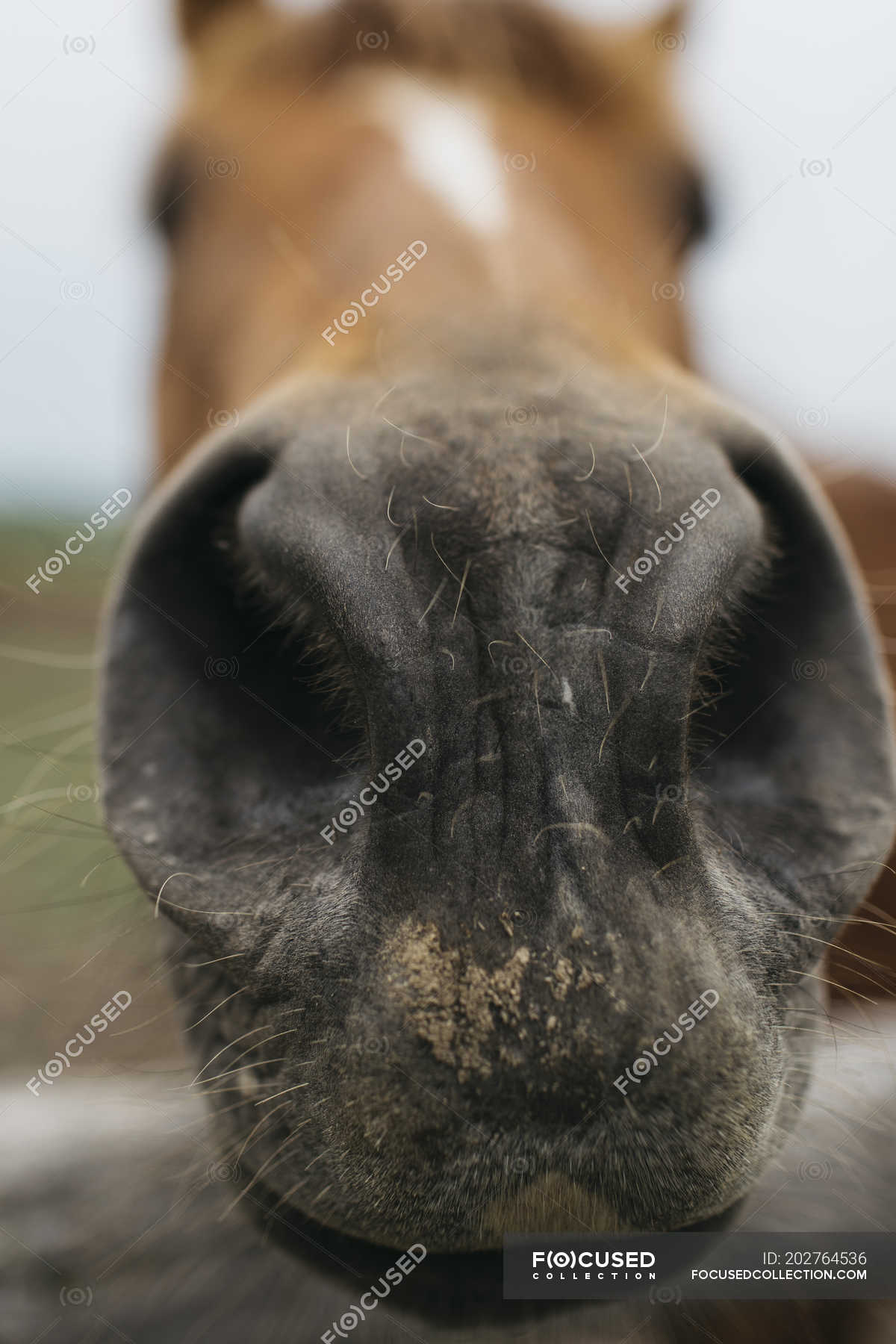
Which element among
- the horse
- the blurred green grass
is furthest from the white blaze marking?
the blurred green grass

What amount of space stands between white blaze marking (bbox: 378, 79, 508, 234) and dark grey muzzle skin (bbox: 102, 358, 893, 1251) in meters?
0.37

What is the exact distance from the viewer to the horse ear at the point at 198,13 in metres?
1.59

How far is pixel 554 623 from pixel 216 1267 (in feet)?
4.14

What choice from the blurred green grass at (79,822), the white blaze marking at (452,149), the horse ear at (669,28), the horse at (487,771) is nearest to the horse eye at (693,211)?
the horse ear at (669,28)

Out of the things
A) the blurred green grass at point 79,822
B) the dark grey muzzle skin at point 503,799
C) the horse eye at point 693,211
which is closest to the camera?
the dark grey muzzle skin at point 503,799

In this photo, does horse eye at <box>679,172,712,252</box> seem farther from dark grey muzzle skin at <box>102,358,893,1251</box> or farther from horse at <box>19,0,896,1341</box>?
dark grey muzzle skin at <box>102,358,893,1251</box>

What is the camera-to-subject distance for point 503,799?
2.38 feet

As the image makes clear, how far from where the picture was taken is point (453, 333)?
922mm

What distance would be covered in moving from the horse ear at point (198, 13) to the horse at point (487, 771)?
81 cm

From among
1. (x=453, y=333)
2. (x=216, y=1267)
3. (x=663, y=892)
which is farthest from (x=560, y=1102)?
(x=216, y=1267)

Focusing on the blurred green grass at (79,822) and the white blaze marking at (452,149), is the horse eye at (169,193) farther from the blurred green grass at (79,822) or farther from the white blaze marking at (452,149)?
the blurred green grass at (79,822)

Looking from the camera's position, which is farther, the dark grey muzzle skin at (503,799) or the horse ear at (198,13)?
the horse ear at (198,13)

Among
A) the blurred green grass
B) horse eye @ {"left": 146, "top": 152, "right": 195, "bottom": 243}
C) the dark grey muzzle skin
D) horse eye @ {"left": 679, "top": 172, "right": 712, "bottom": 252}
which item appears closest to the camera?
the dark grey muzzle skin

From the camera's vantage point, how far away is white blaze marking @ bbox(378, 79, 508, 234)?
1104 millimetres
